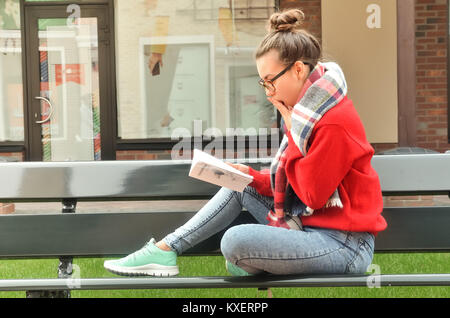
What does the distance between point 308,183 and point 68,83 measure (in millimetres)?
7057

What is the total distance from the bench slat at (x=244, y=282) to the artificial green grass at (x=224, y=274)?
1.19m

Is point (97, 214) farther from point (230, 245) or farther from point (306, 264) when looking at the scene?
point (306, 264)

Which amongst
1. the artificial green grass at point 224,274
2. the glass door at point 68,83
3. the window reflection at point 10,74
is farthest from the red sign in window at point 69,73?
the artificial green grass at point 224,274

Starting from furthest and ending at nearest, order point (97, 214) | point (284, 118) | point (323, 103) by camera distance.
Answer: point (97, 214) → point (284, 118) → point (323, 103)

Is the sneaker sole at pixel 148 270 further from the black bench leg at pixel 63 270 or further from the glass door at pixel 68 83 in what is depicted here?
the glass door at pixel 68 83

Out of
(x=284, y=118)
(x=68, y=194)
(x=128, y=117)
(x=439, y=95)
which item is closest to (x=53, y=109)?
(x=128, y=117)

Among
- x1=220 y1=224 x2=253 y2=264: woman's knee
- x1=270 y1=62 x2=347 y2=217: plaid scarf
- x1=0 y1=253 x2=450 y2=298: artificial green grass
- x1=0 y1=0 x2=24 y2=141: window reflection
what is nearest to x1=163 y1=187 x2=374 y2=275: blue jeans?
x1=220 y1=224 x2=253 y2=264: woman's knee

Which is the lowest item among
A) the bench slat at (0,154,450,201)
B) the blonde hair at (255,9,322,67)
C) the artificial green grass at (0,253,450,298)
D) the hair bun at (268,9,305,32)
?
the artificial green grass at (0,253,450,298)

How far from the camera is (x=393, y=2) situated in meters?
7.58

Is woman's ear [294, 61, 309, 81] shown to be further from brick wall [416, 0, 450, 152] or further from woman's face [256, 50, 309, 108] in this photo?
brick wall [416, 0, 450, 152]

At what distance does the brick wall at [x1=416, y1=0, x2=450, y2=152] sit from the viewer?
809 cm

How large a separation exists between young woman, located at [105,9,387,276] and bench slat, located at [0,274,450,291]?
4 centimetres

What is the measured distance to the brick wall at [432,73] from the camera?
809 centimetres
